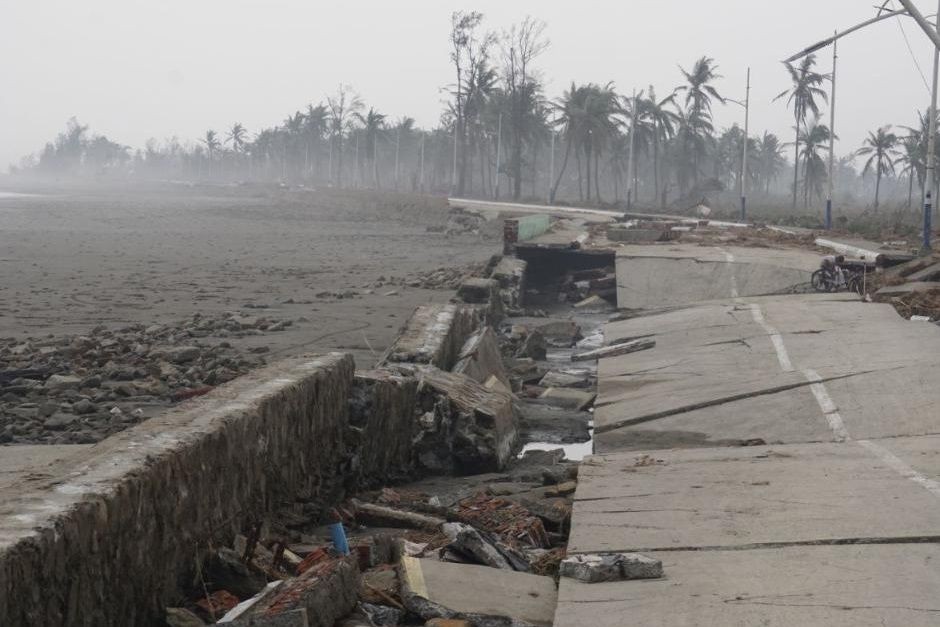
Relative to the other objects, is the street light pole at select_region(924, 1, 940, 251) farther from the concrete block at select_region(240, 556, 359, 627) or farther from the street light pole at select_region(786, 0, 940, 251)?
the concrete block at select_region(240, 556, 359, 627)

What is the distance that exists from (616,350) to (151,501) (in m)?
10.3

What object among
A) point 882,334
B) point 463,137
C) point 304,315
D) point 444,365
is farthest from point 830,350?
point 463,137

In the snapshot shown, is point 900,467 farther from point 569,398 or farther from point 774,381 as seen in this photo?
point 569,398

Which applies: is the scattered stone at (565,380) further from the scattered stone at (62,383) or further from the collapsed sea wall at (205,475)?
the scattered stone at (62,383)

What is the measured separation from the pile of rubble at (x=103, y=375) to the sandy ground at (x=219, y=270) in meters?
0.87

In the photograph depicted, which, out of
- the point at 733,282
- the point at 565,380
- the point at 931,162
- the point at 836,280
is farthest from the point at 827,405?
the point at 931,162

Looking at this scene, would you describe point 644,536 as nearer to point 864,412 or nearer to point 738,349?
point 864,412

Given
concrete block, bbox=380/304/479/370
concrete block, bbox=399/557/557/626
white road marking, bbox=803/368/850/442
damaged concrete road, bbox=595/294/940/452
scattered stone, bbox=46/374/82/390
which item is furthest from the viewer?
scattered stone, bbox=46/374/82/390

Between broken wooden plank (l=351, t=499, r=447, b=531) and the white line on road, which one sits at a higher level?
the white line on road

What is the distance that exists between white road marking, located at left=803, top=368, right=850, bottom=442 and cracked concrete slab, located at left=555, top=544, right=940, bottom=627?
3.11 m

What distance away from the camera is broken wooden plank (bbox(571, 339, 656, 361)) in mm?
13820

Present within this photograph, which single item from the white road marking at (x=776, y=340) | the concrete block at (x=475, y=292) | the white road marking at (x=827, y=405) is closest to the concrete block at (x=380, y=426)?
the white road marking at (x=827, y=405)

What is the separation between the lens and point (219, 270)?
24.3m

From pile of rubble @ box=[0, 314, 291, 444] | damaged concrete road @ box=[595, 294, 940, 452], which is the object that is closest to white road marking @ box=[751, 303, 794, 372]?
damaged concrete road @ box=[595, 294, 940, 452]
